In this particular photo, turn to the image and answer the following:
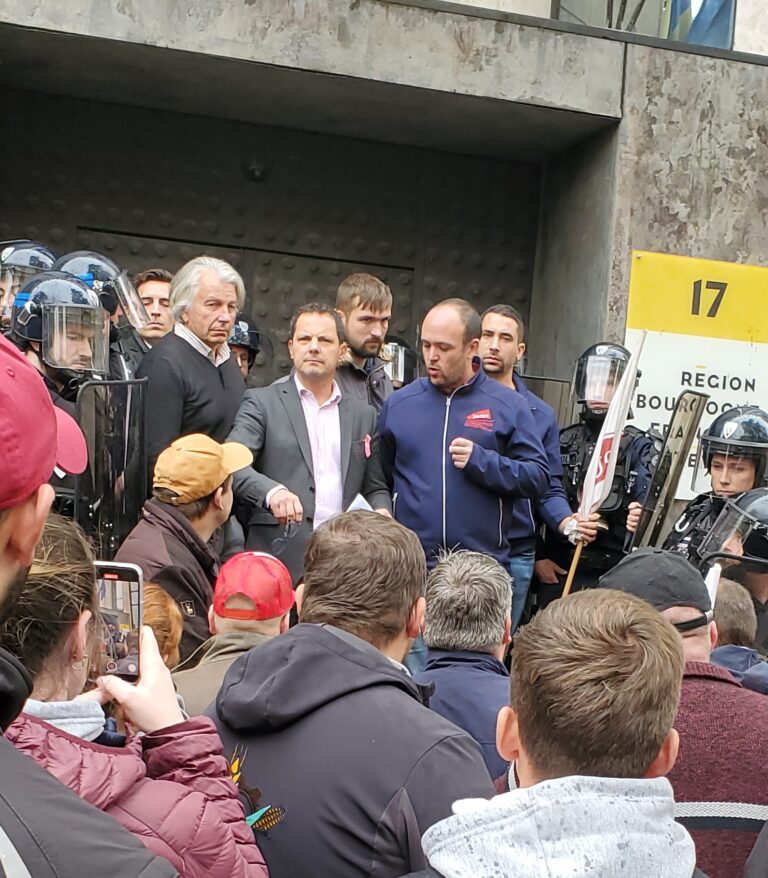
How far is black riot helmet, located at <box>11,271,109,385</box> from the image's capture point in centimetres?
472

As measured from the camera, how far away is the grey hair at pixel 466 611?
3240mm

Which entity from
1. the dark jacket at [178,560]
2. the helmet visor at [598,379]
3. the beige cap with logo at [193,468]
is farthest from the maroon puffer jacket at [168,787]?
the helmet visor at [598,379]

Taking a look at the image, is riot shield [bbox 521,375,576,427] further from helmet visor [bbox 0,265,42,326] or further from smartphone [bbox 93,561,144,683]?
smartphone [bbox 93,561,144,683]

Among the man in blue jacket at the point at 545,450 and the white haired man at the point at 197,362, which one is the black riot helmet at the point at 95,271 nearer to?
the white haired man at the point at 197,362

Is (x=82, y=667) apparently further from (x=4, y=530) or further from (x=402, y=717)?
(x=4, y=530)

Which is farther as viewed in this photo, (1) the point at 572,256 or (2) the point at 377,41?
(1) the point at 572,256

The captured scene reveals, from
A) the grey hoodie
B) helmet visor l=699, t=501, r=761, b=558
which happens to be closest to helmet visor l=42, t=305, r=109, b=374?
helmet visor l=699, t=501, r=761, b=558

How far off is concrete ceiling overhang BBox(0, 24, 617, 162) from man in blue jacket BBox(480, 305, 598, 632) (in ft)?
7.45

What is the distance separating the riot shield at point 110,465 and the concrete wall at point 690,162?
4271mm

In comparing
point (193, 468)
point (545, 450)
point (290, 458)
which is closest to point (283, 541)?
point (290, 458)

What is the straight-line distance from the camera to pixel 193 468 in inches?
165

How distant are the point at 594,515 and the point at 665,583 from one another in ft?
8.70

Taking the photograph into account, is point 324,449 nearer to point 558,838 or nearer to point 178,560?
point 178,560

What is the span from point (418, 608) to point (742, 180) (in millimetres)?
6412
